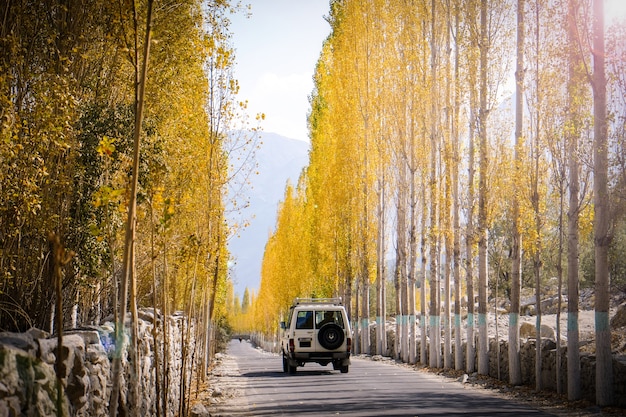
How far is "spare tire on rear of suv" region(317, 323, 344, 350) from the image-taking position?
23.4m

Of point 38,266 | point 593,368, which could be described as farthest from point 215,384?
point 593,368

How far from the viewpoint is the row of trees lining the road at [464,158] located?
1434 cm

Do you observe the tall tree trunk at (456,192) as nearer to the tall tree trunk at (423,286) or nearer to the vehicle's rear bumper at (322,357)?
the tall tree trunk at (423,286)

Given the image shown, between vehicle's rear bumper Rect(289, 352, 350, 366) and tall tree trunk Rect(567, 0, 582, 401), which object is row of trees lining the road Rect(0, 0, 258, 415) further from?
vehicle's rear bumper Rect(289, 352, 350, 366)

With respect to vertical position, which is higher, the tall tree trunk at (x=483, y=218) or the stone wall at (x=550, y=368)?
A: the tall tree trunk at (x=483, y=218)

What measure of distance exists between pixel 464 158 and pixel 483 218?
591 cm

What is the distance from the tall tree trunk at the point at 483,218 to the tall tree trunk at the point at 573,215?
4440mm

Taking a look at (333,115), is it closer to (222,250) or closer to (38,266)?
(222,250)

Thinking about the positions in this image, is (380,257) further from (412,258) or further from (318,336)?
(318,336)

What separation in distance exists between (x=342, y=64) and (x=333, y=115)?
286 centimetres

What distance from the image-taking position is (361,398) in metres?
15.2

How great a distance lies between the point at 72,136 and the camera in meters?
13.6

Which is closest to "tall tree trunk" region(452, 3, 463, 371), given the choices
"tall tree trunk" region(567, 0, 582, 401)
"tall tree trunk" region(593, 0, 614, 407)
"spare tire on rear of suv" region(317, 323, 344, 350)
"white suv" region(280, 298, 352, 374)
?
"white suv" region(280, 298, 352, 374)

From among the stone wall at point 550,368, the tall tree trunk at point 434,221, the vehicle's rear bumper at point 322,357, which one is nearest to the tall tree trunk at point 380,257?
the tall tree trunk at point 434,221
